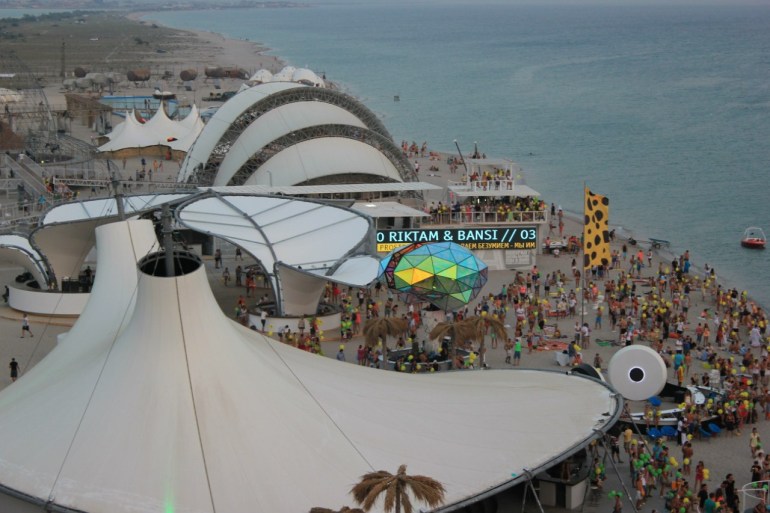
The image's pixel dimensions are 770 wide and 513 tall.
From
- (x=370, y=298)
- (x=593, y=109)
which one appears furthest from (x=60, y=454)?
(x=593, y=109)

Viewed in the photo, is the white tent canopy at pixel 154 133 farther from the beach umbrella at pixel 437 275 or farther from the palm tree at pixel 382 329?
the palm tree at pixel 382 329

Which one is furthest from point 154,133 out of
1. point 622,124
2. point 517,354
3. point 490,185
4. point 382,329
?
point 382,329

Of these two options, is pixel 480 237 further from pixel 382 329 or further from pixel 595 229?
pixel 382 329

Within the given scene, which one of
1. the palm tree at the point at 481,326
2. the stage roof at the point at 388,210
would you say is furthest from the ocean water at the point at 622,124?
the palm tree at the point at 481,326

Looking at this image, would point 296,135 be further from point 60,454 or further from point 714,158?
point 714,158

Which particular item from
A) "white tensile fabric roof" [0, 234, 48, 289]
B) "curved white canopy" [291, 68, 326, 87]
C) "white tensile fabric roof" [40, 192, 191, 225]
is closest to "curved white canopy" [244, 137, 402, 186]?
"white tensile fabric roof" [40, 192, 191, 225]

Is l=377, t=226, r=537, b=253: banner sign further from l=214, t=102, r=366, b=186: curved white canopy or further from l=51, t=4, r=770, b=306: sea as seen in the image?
l=214, t=102, r=366, b=186: curved white canopy
